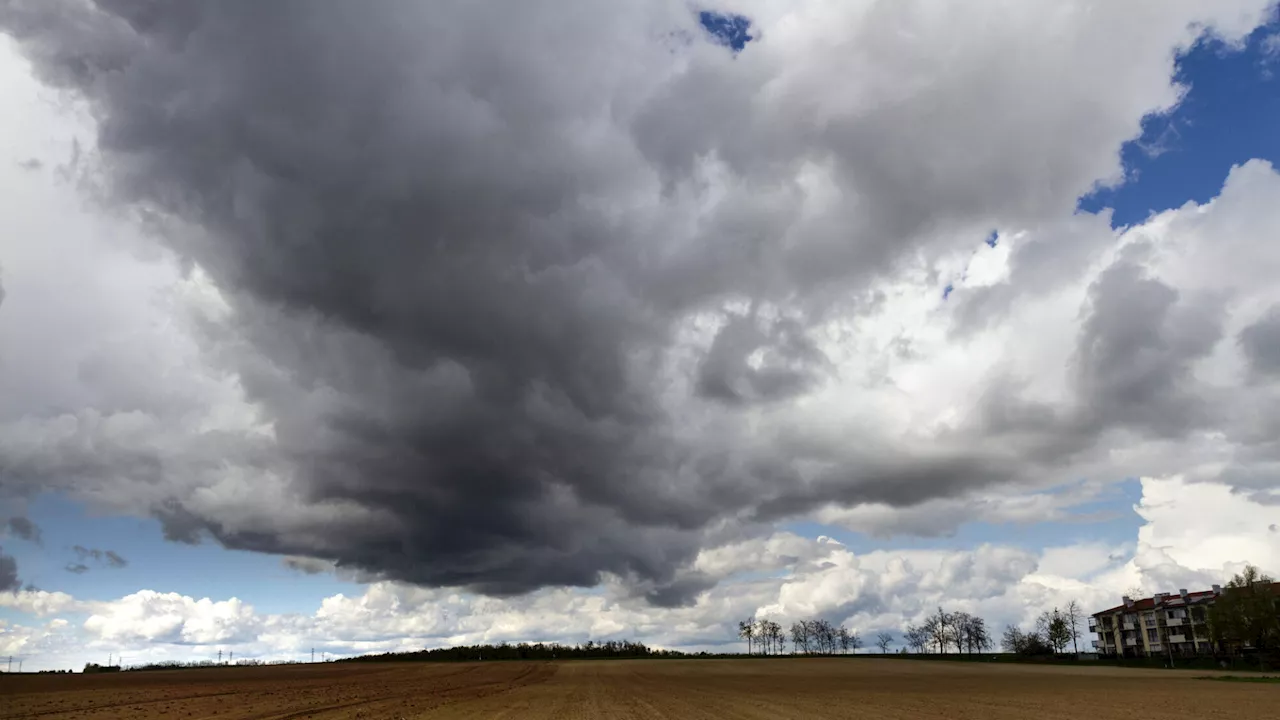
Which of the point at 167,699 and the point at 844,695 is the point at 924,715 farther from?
the point at 167,699

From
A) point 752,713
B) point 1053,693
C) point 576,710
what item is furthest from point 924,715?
point 1053,693

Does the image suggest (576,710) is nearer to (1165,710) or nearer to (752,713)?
(752,713)

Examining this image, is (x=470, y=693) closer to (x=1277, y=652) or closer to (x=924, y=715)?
(x=924, y=715)

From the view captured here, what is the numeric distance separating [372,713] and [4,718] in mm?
24144

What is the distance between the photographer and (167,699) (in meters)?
68.1

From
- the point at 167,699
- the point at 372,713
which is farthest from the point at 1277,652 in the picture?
the point at 167,699

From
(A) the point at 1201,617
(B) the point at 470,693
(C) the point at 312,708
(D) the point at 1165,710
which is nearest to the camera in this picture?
(D) the point at 1165,710

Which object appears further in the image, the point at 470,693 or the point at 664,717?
the point at 470,693

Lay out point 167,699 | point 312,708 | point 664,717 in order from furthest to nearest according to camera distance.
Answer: point 167,699 < point 312,708 < point 664,717

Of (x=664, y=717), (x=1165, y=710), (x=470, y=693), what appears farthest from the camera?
(x=470, y=693)

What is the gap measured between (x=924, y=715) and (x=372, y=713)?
34.1 metres

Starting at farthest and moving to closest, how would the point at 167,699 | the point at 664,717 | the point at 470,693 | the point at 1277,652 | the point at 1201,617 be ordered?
the point at 1201,617 → the point at 1277,652 → the point at 470,693 → the point at 167,699 → the point at 664,717

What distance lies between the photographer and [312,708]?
53.8 metres

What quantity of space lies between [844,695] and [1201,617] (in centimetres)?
18221
